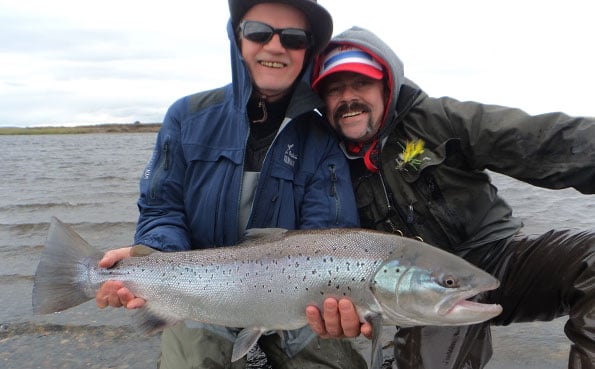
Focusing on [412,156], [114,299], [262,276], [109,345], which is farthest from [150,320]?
[412,156]

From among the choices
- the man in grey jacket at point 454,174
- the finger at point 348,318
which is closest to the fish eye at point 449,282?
the finger at point 348,318

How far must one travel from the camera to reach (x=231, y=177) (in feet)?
12.6

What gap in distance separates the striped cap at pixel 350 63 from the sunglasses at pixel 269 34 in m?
0.27

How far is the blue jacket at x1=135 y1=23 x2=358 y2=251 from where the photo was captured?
383 cm

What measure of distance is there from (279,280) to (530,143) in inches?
78.4

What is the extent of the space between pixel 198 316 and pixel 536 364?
284 centimetres

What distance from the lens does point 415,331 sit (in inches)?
148

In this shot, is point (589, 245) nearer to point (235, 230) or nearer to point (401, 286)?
point (401, 286)

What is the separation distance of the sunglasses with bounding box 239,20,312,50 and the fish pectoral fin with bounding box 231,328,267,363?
6.67 feet

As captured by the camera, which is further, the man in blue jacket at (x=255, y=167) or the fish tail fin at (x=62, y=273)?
the man in blue jacket at (x=255, y=167)

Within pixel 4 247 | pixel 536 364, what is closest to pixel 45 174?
pixel 4 247

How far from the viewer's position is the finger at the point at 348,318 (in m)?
3.01

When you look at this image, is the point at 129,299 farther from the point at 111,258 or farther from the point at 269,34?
the point at 269,34

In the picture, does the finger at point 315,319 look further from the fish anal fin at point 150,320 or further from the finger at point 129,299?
the finger at point 129,299
